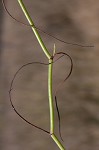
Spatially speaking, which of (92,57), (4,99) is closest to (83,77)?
(92,57)

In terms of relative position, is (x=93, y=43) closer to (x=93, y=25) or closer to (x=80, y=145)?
(x=93, y=25)

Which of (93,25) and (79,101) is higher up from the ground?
(93,25)

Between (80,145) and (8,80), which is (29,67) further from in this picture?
(80,145)

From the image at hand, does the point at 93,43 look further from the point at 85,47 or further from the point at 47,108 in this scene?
the point at 47,108

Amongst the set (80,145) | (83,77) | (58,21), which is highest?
(58,21)

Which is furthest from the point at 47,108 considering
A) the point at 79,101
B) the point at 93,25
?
the point at 93,25
